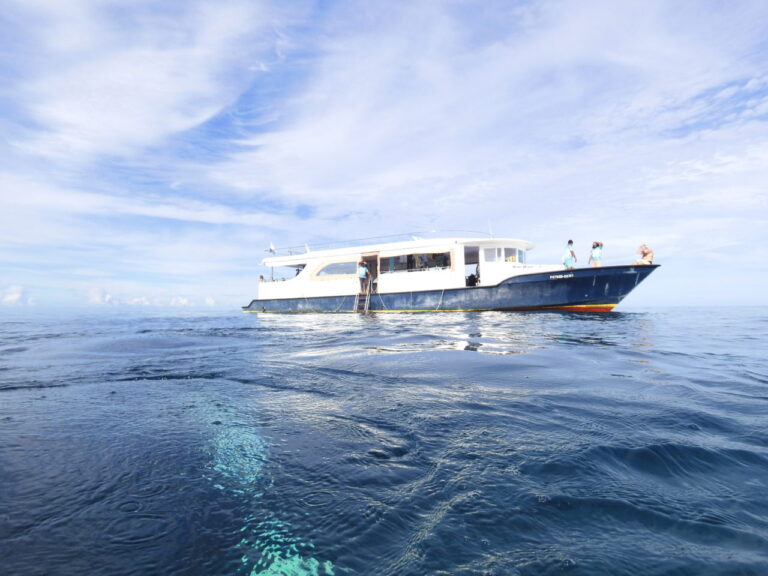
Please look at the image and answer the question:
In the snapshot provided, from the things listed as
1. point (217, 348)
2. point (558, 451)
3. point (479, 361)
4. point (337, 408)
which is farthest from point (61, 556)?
point (217, 348)

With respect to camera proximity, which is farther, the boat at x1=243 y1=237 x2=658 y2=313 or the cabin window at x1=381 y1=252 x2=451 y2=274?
the cabin window at x1=381 y1=252 x2=451 y2=274

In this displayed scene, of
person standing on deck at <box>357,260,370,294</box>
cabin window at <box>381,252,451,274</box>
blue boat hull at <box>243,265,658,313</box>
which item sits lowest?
blue boat hull at <box>243,265,658,313</box>

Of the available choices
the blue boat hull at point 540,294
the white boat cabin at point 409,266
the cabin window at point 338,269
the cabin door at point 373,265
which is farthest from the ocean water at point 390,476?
the cabin window at point 338,269

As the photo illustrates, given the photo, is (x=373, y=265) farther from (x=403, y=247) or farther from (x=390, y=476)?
(x=390, y=476)

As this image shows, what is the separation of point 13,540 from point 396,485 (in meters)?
1.66

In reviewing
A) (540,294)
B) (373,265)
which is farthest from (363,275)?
(540,294)

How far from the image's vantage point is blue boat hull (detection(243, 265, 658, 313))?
48.1ft

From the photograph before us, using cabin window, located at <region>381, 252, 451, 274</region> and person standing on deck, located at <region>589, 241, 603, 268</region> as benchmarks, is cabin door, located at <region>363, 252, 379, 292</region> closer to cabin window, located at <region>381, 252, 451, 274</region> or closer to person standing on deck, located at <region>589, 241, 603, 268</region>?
cabin window, located at <region>381, 252, 451, 274</region>

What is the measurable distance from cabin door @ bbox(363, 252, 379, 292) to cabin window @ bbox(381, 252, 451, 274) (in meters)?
0.49

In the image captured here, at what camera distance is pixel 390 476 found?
2025 mm

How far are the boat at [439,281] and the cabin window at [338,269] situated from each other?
6 centimetres

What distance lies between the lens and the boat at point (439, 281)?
1495 centimetres

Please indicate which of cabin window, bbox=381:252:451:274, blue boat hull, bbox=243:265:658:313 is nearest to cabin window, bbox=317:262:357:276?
cabin window, bbox=381:252:451:274

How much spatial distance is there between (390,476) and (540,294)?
591 inches
